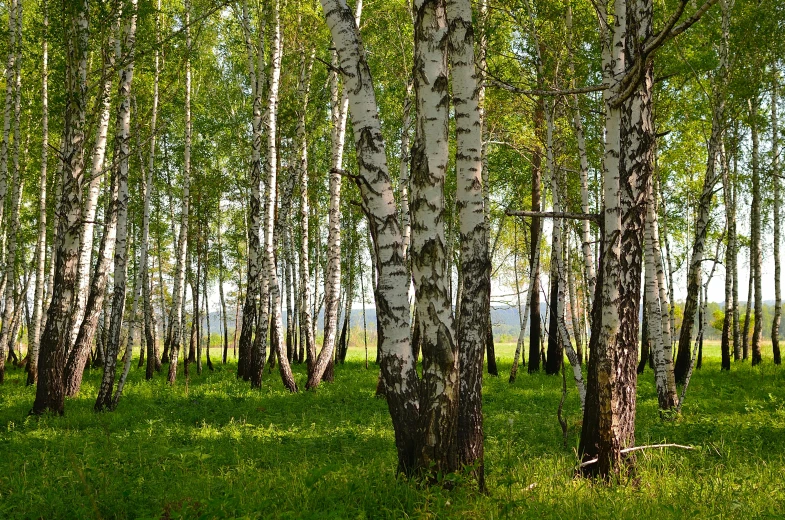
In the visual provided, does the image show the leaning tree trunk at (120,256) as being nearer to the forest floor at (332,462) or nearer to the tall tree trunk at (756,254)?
the forest floor at (332,462)

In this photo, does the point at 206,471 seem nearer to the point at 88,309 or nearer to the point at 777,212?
the point at 88,309

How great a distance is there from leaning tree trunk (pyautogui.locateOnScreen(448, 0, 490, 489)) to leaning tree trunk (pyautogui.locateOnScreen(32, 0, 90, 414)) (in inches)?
297

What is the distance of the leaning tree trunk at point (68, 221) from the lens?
9.62 meters

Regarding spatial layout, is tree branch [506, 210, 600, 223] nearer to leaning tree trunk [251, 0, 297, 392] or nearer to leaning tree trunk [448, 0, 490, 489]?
leaning tree trunk [448, 0, 490, 489]

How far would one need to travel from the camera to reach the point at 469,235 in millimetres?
5098

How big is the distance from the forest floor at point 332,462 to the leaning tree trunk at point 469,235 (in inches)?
26.2

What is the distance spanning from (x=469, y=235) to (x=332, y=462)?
3.24 metres

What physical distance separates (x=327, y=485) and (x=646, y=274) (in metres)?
6.72

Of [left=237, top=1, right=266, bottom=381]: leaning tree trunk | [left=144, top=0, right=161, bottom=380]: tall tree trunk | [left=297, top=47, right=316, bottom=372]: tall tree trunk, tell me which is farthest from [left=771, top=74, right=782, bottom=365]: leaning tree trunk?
[left=144, top=0, right=161, bottom=380]: tall tree trunk

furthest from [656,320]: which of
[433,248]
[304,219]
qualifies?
[304,219]

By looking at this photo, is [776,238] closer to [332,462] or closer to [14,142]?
[332,462]

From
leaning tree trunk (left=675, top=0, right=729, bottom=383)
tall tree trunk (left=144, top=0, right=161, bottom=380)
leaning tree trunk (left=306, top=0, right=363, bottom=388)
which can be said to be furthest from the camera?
leaning tree trunk (left=306, top=0, right=363, bottom=388)

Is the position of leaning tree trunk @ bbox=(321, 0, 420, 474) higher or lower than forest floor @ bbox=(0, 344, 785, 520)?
higher

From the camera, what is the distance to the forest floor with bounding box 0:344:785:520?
4410 mm
